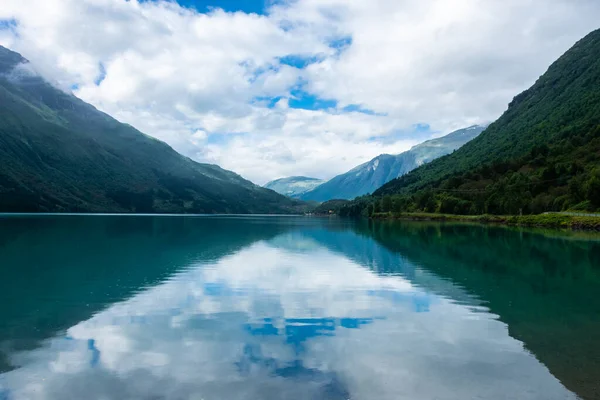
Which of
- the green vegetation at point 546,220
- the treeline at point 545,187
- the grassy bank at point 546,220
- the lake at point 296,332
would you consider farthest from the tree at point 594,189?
the lake at point 296,332

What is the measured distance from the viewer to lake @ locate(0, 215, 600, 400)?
509 inches

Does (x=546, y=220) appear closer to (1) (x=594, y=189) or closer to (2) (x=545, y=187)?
(1) (x=594, y=189)

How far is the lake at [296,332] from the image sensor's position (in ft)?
42.4

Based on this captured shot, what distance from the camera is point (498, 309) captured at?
23578mm

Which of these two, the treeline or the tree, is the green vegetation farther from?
the tree

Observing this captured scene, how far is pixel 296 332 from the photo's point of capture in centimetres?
1888

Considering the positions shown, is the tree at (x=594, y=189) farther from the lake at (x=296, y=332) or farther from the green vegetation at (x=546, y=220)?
the lake at (x=296, y=332)

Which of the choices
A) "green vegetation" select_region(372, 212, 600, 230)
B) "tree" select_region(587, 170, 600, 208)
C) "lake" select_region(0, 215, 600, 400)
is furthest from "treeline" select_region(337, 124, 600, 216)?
"lake" select_region(0, 215, 600, 400)

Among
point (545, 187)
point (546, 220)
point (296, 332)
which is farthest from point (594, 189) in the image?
point (296, 332)

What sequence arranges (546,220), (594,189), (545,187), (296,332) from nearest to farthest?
(296,332)
(594,189)
(546,220)
(545,187)

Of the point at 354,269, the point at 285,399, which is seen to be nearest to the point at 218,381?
the point at 285,399

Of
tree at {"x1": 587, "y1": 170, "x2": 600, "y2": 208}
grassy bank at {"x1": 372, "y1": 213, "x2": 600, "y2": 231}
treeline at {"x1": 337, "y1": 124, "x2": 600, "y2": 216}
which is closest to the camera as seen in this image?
grassy bank at {"x1": 372, "y1": 213, "x2": 600, "y2": 231}

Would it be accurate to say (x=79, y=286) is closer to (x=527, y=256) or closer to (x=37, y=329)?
(x=37, y=329)

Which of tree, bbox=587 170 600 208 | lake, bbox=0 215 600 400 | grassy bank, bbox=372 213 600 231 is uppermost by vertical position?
tree, bbox=587 170 600 208
